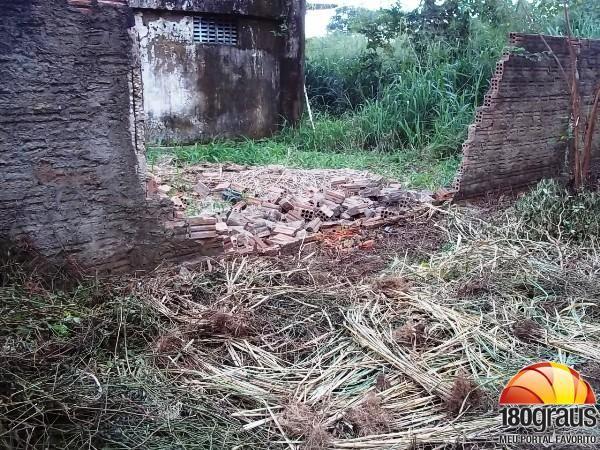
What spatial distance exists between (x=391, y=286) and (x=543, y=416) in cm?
158

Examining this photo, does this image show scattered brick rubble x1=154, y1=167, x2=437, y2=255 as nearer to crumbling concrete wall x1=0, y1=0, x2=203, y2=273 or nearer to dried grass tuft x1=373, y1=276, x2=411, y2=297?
crumbling concrete wall x1=0, y1=0, x2=203, y2=273

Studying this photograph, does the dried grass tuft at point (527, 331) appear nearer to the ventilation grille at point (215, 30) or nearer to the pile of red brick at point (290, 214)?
the pile of red brick at point (290, 214)

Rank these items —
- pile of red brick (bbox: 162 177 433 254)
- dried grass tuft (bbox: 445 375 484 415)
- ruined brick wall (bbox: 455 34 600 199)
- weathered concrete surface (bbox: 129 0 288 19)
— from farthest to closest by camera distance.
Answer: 1. weathered concrete surface (bbox: 129 0 288 19)
2. ruined brick wall (bbox: 455 34 600 199)
3. pile of red brick (bbox: 162 177 433 254)
4. dried grass tuft (bbox: 445 375 484 415)

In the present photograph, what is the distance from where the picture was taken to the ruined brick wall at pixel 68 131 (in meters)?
3.10

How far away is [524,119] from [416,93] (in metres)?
2.34

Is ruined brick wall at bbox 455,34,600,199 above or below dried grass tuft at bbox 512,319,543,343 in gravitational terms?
above

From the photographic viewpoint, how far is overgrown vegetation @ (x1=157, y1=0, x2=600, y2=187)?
26.1 feet

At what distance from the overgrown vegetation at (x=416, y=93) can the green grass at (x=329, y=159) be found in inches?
0.6

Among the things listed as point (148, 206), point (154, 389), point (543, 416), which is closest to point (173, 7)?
point (148, 206)

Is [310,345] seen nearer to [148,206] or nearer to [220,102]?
[148,206]

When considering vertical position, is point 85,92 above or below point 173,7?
below

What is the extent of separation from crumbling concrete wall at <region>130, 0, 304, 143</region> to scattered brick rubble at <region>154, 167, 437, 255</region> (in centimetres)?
291

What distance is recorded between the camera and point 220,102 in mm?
9820

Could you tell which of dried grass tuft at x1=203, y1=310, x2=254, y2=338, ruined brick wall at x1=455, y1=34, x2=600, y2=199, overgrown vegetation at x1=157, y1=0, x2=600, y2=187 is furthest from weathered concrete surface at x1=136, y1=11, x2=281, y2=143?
dried grass tuft at x1=203, y1=310, x2=254, y2=338
